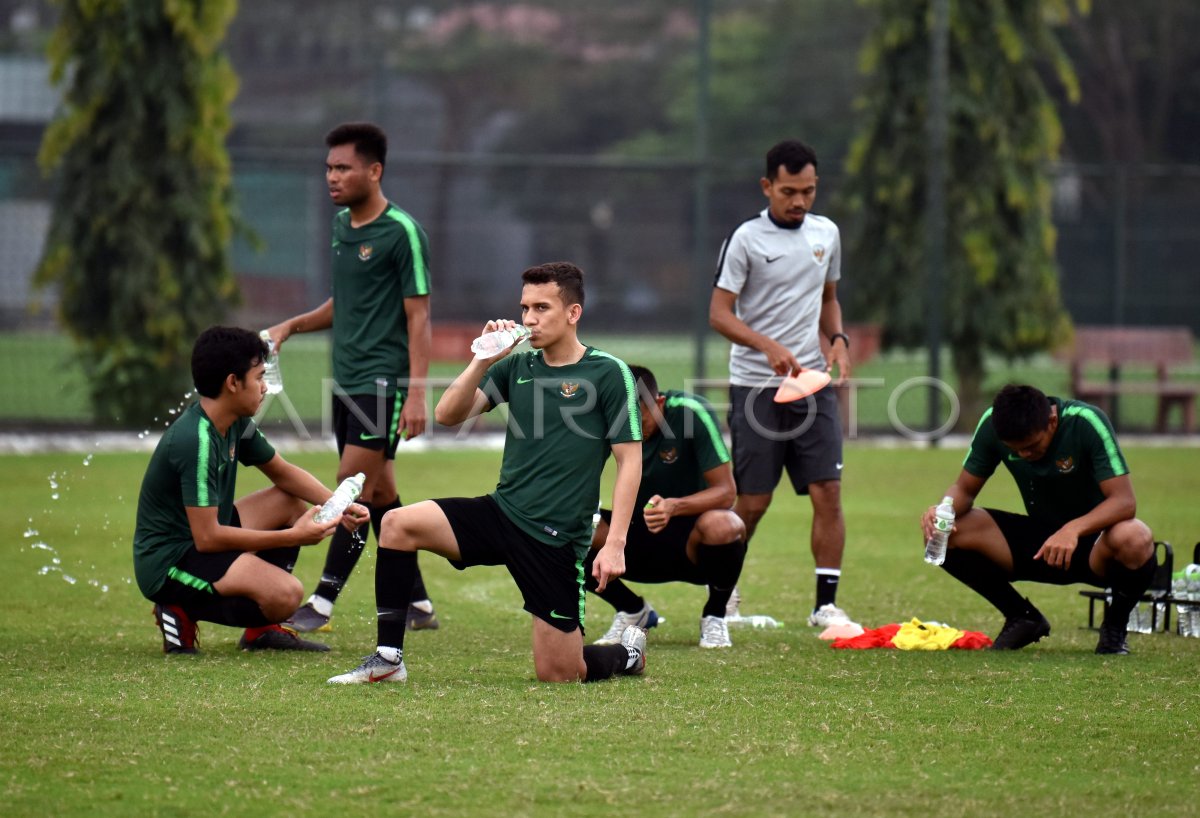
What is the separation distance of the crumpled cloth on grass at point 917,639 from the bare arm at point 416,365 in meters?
1.92

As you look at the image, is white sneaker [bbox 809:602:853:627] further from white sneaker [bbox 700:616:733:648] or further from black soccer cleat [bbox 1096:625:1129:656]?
black soccer cleat [bbox 1096:625:1129:656]

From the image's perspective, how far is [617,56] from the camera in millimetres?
25094

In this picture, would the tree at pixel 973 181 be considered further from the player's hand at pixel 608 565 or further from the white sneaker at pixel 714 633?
the player's hand at pixel 608 565

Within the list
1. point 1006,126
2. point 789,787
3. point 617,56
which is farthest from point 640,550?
point 617,56

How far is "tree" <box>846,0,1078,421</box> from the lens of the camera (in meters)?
16.9

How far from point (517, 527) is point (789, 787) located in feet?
5.50

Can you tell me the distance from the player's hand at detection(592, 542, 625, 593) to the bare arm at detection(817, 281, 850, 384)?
8.11ft

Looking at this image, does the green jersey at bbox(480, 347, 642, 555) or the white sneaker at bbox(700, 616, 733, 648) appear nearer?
the green jersey at bbox(480, 347, 642, 555)

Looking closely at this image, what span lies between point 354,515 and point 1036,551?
2.67 metres

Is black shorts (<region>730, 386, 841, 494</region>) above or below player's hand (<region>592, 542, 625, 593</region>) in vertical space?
above

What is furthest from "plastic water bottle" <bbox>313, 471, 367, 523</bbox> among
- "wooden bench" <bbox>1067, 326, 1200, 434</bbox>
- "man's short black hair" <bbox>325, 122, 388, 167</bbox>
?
"wooden bench" <bbox>1067, 326, 1200, 434</bbox>

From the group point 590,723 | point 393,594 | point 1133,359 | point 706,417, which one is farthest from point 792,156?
point 1133,359

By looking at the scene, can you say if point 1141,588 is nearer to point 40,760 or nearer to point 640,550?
point 640,550

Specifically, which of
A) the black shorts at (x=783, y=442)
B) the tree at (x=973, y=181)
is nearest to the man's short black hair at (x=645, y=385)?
the black shorts at (x=783, y=442)
